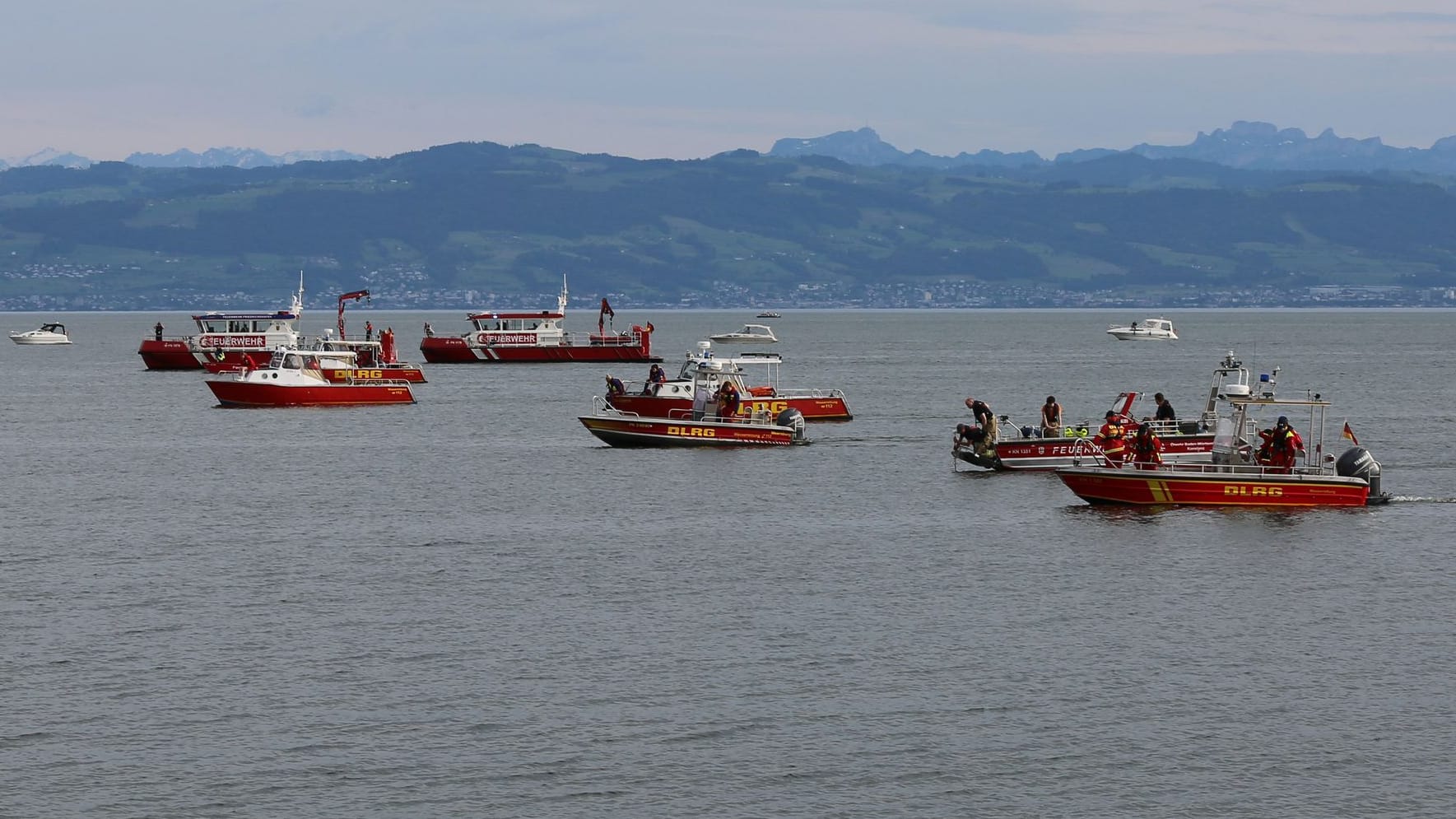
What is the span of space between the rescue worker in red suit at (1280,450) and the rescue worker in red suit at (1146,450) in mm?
3283

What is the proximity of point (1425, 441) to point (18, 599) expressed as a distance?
70.2m

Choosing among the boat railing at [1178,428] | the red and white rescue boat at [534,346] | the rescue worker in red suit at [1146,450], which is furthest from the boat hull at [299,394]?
the rescue worker in red suit at [1146,450]

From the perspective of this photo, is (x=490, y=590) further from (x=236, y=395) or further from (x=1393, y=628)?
(x=236, y=395)

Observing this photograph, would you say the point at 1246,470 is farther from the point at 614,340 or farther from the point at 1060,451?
the point at 614,340

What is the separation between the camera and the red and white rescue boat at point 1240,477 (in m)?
61.8

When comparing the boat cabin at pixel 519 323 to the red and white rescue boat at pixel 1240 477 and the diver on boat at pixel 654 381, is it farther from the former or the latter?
the red and white rescue boat at pixel 1240 477

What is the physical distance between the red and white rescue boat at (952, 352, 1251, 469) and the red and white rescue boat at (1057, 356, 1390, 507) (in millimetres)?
8260

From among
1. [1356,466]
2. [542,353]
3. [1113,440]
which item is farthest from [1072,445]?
[542,353]

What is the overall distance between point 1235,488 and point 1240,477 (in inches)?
16.9

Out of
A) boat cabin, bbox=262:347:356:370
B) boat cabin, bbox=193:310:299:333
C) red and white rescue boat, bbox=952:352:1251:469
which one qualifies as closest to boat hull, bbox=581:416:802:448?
red and white rescue boat, bbox=952:352:1251:469

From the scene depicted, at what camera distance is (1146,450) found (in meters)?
63.3

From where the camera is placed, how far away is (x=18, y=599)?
4881 cm

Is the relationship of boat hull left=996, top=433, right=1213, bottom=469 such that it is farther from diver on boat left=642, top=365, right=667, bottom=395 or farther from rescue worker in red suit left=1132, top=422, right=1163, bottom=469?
diver on boat left=642, top=365, right=667, bottom=395

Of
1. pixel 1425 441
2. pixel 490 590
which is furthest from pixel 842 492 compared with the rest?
pixel 1425 441
